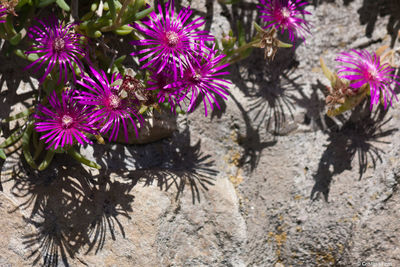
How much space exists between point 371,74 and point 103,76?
0.96m

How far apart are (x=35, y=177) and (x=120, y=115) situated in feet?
1.25

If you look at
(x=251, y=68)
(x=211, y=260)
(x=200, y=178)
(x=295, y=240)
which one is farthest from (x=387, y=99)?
(x=211, y=260)

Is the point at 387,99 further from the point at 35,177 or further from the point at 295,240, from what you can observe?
the point at 35,177

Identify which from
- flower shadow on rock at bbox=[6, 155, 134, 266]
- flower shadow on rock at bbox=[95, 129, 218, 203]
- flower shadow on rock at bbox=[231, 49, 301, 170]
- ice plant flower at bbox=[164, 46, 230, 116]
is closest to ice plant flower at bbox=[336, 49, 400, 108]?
flower shadow on rock at bbox=[231, 49, 301, 170]

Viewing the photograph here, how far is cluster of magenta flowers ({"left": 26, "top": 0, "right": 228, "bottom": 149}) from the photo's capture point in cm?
137

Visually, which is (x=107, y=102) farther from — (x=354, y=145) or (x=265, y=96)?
(x=354, y=145)

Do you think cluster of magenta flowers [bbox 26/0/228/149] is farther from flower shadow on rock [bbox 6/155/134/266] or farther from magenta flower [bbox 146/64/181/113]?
flower shadow on rock [bbox 6/155/134/266]

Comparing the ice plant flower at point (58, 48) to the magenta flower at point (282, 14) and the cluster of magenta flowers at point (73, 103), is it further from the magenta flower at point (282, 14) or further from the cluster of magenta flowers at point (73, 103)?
the magenta flower at point (282, 14)

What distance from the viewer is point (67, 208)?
4.85 ft

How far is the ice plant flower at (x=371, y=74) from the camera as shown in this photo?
1623 mm

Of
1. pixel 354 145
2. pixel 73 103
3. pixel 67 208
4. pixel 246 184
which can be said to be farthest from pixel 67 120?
pixel 354 145

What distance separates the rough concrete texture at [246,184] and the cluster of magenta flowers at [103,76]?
201 millimetres

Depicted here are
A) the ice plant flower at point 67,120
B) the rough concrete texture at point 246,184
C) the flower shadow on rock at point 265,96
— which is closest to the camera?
the ice plant flower at point 67,120

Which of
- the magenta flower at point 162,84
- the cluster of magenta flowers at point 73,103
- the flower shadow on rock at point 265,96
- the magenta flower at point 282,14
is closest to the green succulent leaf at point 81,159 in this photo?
the cluster of magenta flowers at point 73,103
